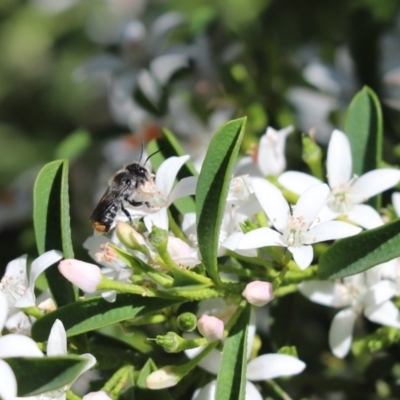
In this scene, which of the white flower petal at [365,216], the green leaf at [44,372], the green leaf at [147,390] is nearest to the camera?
the green leaf at [44,372]

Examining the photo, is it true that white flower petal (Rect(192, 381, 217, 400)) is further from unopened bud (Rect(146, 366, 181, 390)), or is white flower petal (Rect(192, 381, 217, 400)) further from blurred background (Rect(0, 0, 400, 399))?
blurred background (Rect(0, 0, 400, 399))

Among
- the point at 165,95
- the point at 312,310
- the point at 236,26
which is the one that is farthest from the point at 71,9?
the point at 312,310

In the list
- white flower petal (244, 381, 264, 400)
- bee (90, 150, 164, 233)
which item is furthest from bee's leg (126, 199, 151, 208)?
white flower petal (244, 381, 264, 400)

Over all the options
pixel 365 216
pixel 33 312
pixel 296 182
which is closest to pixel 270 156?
pixel 296 182

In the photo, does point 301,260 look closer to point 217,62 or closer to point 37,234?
point 37,234

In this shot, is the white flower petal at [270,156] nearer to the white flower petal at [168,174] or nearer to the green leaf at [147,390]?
the white flower petal at [168,174]

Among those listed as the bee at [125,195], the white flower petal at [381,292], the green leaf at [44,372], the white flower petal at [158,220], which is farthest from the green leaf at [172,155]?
the green leaf at [44,372]
